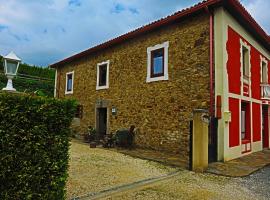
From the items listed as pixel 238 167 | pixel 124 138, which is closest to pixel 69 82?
→ pixel 124 138

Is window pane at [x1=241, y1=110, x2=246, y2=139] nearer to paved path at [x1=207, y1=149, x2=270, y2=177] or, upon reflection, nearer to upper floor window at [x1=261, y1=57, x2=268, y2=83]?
paved path at [x1=207, y1=149, x2=270, y2=177]

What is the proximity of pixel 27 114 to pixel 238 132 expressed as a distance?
7735 millimetres

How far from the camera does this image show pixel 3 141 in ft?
8.79

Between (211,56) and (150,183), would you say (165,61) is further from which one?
(150,183)

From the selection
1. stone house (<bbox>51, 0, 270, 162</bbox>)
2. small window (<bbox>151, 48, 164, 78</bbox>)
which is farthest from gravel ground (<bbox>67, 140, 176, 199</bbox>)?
small window (<bbox>151, 48, 164, 78</bbox>)

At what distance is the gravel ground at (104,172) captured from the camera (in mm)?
4699

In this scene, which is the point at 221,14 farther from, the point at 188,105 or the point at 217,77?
the point at 188,105

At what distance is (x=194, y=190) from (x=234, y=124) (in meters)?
4.42

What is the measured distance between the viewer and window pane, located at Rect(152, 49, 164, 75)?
9.84 metres

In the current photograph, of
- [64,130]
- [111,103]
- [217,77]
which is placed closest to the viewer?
[64,130]

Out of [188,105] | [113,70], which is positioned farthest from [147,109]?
[113,70]

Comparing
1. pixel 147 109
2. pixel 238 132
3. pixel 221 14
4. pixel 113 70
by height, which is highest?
pixel 221 14

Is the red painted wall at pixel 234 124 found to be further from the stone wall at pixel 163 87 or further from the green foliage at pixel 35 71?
the green foliage at pixel 35 71

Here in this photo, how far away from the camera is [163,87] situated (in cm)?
948
